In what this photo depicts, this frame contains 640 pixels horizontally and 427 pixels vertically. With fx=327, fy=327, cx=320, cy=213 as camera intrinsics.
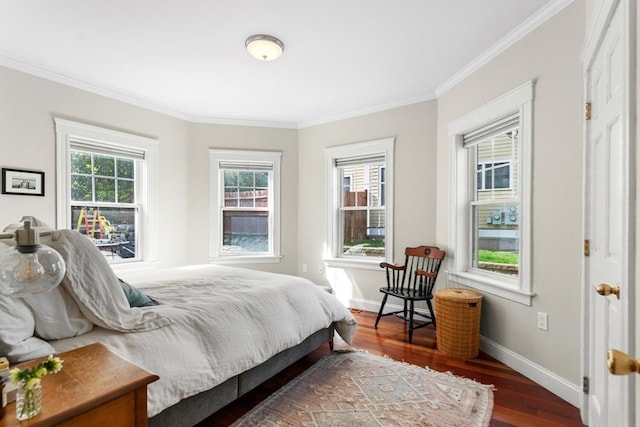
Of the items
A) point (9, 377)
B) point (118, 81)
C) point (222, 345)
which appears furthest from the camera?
point (118, 81)

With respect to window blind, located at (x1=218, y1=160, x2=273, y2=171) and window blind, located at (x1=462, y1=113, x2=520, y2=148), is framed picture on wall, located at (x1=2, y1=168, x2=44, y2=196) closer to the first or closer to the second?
window blind, located at (x1=218, y1=160, x2=273, y2=171)

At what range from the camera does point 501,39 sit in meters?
2.54

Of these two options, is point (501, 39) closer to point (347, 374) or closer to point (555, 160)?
point (555, 160)

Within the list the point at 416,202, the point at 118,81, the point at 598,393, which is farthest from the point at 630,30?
the point at 118,81

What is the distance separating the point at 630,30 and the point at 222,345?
2.11 metres

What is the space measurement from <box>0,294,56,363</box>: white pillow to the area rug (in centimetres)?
108

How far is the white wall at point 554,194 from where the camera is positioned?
2.03 meters

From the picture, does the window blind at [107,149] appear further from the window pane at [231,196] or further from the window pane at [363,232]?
the window pane at [363,232]

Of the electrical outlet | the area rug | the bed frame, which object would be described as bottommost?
the area rug

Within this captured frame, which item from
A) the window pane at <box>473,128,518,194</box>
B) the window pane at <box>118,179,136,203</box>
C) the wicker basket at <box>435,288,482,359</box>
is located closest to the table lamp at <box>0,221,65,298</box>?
the wicker basket at <box>435,288,482,359</box>

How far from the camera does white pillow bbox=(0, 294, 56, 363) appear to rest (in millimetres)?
1144

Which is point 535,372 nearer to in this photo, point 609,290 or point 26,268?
point 609,290

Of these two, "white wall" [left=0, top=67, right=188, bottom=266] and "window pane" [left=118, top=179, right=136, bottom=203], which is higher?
"white wall" [left=0, top=67, right=188, bottom=266]

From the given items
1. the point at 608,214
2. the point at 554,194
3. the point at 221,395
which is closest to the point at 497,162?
the point at 554,194
